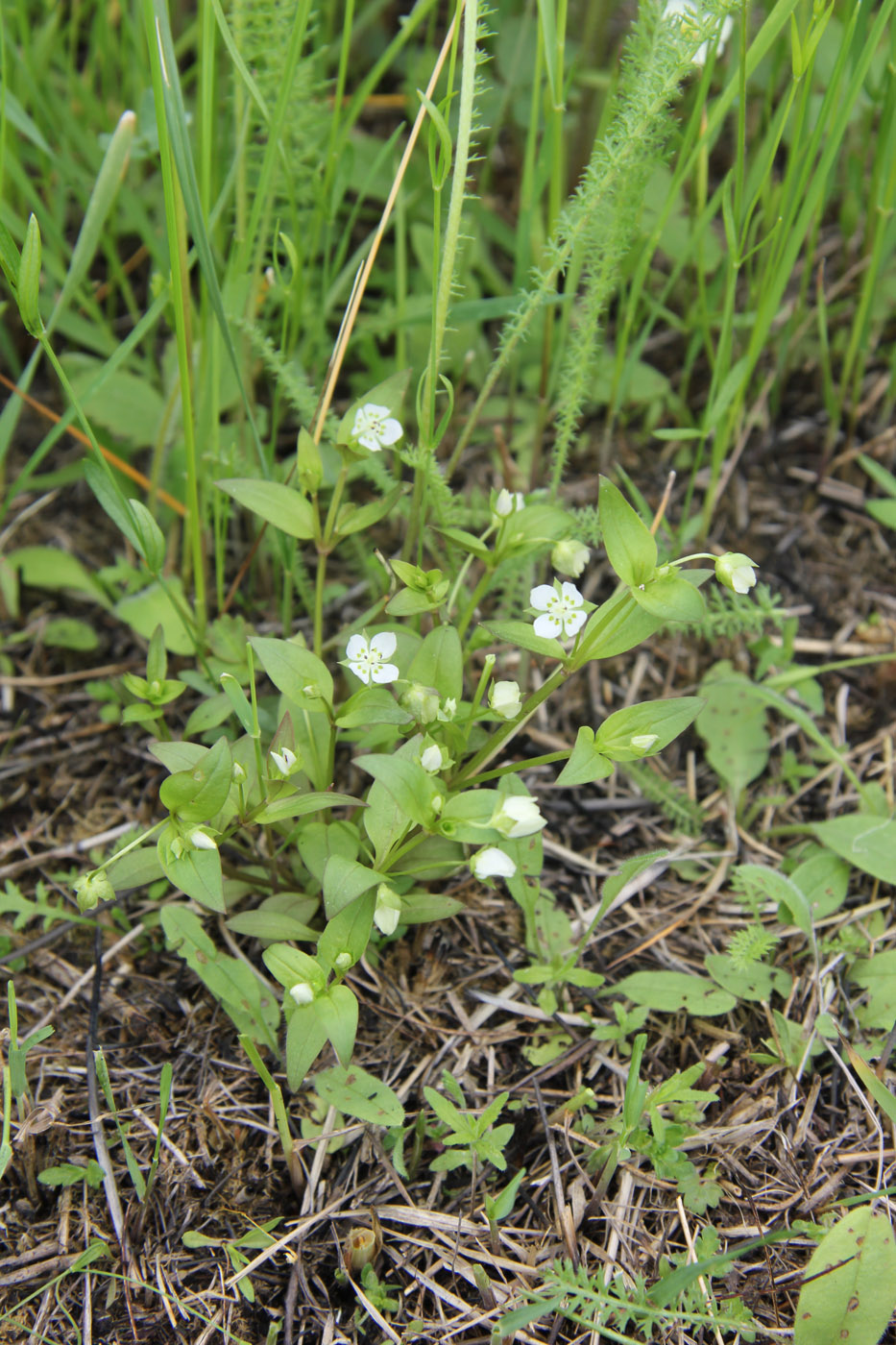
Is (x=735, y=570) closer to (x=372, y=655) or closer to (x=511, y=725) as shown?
(x=511, y=725)

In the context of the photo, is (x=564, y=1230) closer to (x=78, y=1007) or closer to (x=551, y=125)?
(x=78, y=1007)

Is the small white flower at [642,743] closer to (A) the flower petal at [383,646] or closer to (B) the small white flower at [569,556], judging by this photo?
(B) the small white flower at [569,556]

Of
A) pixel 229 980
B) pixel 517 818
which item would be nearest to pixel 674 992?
pixel 517 818

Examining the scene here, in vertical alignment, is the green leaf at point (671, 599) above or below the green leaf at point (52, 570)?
above

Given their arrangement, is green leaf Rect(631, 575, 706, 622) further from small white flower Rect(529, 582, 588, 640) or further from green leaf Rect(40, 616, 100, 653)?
green leaf Rect(40, 616, 100, 653)

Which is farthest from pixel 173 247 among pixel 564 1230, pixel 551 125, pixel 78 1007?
pixel 564 1230

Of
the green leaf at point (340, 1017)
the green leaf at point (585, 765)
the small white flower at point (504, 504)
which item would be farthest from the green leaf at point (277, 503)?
the green leaf at point (340, 1017)
